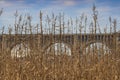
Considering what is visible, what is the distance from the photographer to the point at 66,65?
369 cm

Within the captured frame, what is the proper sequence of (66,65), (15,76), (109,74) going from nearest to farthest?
(15,76)
(109,74)
(66,65)

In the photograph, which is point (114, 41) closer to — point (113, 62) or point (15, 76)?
point (113, 62)

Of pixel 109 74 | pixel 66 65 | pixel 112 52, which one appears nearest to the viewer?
pixel 109 74

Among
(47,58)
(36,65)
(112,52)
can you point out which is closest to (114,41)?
(112,52)

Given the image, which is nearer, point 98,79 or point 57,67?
point 98,79

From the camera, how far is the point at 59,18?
391 centimetres

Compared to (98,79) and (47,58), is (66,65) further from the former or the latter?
(98,79)

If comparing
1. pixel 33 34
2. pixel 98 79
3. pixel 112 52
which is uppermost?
pixel 33 34

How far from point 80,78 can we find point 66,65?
444mm

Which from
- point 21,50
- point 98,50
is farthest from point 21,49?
point 98,50

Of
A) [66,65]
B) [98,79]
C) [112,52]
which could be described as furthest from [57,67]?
[112,52]

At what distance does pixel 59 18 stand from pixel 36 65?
2.81ft

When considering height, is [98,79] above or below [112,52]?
below

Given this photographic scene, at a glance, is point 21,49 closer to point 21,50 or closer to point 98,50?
point 21,50
